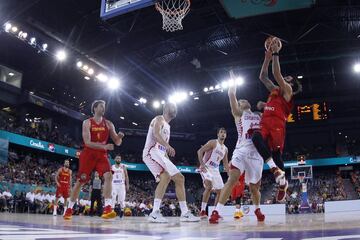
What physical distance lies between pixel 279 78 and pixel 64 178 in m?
10.0

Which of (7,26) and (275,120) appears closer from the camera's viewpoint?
(275,120)

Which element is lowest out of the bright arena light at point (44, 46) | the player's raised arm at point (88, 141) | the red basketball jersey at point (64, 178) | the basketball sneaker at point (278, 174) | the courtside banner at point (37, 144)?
the red basketball jersey at point (64, 178)

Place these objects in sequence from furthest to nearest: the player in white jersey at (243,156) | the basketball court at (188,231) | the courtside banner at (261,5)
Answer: the courtside banner at (261,5) → the player in white jersey at (243,156) → the basketball court at (188,231)

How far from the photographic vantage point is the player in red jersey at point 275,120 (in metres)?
5.62

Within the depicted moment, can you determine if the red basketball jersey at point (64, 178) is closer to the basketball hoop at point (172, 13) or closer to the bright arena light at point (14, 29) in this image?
the basketball hoop at point (172, 13)

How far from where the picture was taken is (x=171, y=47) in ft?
76.0

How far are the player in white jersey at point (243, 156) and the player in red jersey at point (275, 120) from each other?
371 millimetres

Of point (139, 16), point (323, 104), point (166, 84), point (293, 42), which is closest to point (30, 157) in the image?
point (166, 84)

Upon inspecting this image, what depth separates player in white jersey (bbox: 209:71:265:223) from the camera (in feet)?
19.8

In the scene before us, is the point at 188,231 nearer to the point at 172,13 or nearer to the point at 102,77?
the point at 172,13

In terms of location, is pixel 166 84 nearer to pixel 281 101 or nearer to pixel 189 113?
pixel 189 113

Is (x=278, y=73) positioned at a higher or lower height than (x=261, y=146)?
higher

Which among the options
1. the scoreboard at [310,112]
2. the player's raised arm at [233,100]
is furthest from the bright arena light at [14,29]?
the scoreboard at [310,112]

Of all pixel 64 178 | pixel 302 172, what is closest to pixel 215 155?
pixel 64 178
